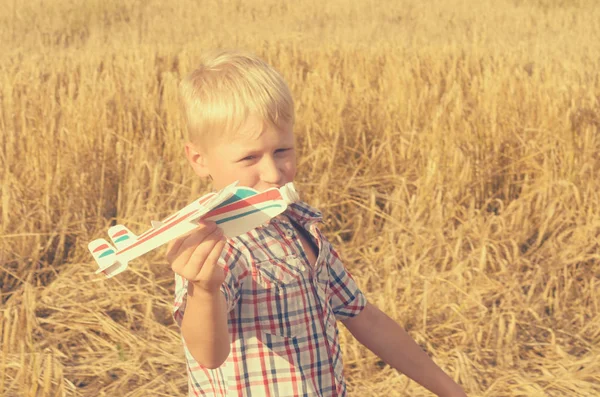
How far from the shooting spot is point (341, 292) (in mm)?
1425

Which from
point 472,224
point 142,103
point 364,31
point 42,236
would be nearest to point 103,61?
point 142,103

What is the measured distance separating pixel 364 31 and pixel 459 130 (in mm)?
3980

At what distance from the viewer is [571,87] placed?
412cm

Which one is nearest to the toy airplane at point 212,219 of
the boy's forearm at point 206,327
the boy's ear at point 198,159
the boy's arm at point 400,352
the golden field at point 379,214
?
the boy's forearm at point 206,327

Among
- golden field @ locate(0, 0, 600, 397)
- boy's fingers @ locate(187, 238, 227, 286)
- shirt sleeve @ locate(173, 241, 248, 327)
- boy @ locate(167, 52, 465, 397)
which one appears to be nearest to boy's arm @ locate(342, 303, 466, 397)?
boy @ locate(167, 52, 465, 397)

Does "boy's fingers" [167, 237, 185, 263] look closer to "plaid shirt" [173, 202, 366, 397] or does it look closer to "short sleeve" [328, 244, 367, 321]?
"plaid shirt" [173, 202, 366, 397]

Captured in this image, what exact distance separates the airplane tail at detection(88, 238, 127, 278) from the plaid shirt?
22cm

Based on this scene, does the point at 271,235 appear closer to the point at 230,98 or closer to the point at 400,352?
the point at 230,98

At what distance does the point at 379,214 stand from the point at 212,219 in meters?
2.02

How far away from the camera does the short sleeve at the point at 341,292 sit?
4.63 feet

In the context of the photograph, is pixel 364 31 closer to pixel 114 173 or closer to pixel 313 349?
pixel 114 173

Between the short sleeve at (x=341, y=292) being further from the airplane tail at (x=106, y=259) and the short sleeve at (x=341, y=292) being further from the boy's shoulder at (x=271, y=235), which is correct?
the airplane tail at (x=106, y=259)

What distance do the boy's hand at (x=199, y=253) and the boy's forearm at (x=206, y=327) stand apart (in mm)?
64

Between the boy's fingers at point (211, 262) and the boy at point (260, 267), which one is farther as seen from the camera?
the boy at point (260, 267)
